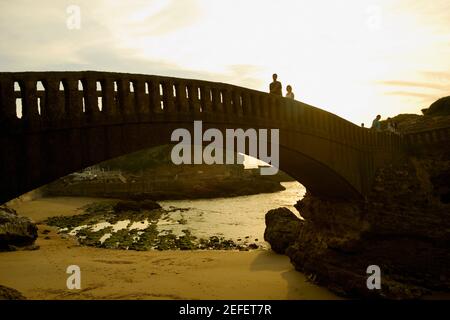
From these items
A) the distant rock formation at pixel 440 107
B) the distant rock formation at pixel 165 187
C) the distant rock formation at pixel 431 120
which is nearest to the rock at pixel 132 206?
the distant rock formation at pixel 165 187

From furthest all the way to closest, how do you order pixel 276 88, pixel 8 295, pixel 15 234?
pixel 15 234 < pixel 276 88 < pixel 8 295

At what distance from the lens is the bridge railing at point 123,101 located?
8820 mm

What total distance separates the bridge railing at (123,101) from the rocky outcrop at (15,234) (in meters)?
15.8

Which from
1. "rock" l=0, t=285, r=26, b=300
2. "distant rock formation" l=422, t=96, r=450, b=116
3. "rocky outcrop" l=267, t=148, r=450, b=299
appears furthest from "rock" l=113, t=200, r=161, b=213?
"rock" l=0, t=285, r=26, b=300

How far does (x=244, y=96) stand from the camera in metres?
14.8

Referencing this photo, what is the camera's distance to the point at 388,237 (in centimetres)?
1748

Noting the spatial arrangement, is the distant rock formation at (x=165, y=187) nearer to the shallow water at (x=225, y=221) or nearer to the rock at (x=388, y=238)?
the shallow water at (x=225, y=221)


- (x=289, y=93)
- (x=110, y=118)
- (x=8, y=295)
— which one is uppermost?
(x=289, y=93)

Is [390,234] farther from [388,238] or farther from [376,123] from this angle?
[376,123]

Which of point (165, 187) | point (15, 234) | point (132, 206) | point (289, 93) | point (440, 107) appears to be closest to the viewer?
point (289, 93)

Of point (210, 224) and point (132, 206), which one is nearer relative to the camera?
point (210, 224)

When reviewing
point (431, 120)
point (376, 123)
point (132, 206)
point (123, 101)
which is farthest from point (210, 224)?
point (123, 101)

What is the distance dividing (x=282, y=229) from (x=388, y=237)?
7900 mm
